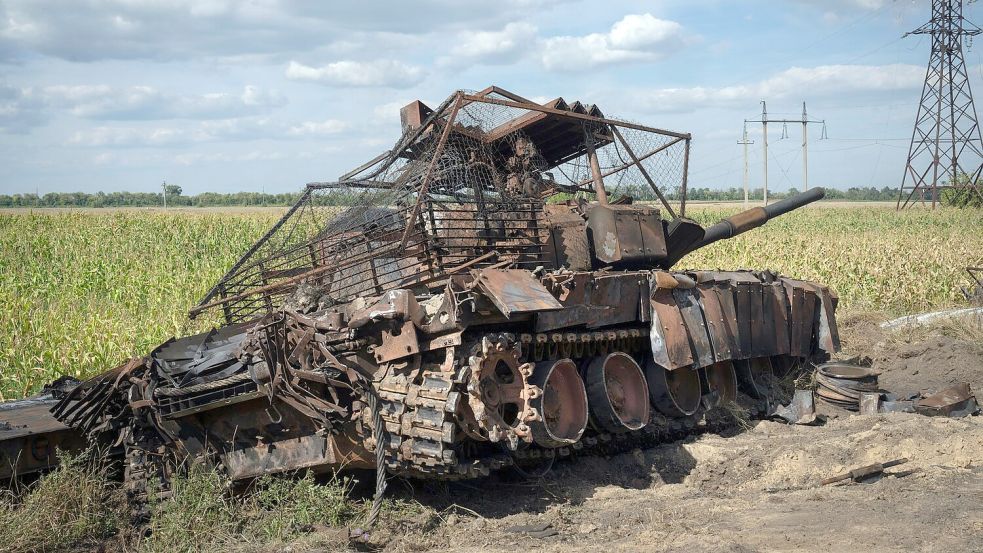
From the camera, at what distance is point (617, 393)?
→ 939cm

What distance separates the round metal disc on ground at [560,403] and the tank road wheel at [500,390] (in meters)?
0.27

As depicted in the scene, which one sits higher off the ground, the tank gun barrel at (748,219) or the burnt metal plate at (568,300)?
the tank gun barrel at (748,219)

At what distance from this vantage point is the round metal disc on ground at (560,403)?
7906 millimetres

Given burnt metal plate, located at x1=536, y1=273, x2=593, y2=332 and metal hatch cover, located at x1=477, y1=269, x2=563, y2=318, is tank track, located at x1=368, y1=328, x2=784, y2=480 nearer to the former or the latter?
burnt metal plate, located at x1=536, y1=273, x2=593, y2=332

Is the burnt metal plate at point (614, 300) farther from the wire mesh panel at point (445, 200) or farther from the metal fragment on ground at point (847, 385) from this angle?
the metal fragment on ground at point (847, 385)

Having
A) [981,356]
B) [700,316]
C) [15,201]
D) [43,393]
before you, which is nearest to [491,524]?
[700,316]

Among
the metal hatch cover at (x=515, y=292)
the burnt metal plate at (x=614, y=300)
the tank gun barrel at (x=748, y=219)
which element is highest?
the tank gun barrel at (x=748, y=219)

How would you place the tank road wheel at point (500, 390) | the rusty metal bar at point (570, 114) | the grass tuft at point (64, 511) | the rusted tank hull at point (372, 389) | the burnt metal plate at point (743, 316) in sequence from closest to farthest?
1. the grass tuft at point (64, 511)
2. the tank road wheel at point (500, 390)
3. the rusted tank hull at point (372, 389)
4. the rusty metal bar at point (570, 114)
5. the burnt metal plate at point (743, 316)

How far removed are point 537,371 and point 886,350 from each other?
29.2ft

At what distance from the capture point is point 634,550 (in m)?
6.47

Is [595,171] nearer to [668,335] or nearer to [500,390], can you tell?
[668,335]

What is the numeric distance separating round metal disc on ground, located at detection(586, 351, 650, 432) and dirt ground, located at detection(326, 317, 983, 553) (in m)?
0.45

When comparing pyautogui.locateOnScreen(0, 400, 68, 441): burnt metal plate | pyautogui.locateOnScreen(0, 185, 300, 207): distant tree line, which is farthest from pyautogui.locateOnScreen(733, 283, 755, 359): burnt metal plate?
pyautogui.locateOnScreen(0, 185, 300, 207): distant tree line

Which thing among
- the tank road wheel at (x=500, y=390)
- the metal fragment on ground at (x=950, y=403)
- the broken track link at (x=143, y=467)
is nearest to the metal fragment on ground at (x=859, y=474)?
the tank road wheel at (x=500, y=390)
